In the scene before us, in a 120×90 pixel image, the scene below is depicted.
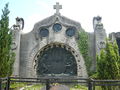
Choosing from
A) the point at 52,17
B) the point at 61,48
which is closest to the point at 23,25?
the point at 52,17

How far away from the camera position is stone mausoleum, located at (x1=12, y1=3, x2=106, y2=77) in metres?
16.7

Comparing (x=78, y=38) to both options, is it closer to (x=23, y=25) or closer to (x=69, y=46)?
(x=69, y=46)

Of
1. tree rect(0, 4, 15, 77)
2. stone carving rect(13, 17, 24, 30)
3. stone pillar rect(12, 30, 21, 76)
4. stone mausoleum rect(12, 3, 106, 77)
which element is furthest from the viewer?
stone carving rect(13, 17, 24, 30)

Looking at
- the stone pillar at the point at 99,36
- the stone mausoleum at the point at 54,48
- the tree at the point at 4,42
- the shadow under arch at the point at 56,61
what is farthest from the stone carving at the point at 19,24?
the stone pillar at the point at 99,36

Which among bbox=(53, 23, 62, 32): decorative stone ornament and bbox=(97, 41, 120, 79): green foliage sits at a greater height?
bbox=(53, 23, 62, 32): decorative stone ornament

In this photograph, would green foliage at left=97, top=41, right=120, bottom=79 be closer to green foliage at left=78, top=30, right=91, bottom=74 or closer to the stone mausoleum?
green foliage at left=78, top=30, right=91, bottom=74

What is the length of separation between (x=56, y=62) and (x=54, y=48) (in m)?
1.41

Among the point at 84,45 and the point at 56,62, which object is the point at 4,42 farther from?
the point at 84,45

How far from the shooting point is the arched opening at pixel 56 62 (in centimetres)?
1678

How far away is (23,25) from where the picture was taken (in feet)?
61.4

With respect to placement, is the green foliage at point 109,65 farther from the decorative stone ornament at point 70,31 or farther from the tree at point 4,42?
the decorative stone ornament at point 70,31

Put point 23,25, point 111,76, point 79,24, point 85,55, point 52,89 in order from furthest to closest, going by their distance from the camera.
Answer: point 23,25, point 79,24, point 85,55, point 111,76, point 52,89

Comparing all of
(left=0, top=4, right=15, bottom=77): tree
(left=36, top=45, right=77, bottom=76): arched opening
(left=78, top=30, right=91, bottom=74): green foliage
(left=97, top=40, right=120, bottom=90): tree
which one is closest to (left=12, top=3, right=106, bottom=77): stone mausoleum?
(left=36, top=45, right=77, bottom=76): arched opening

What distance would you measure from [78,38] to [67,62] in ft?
8.31
